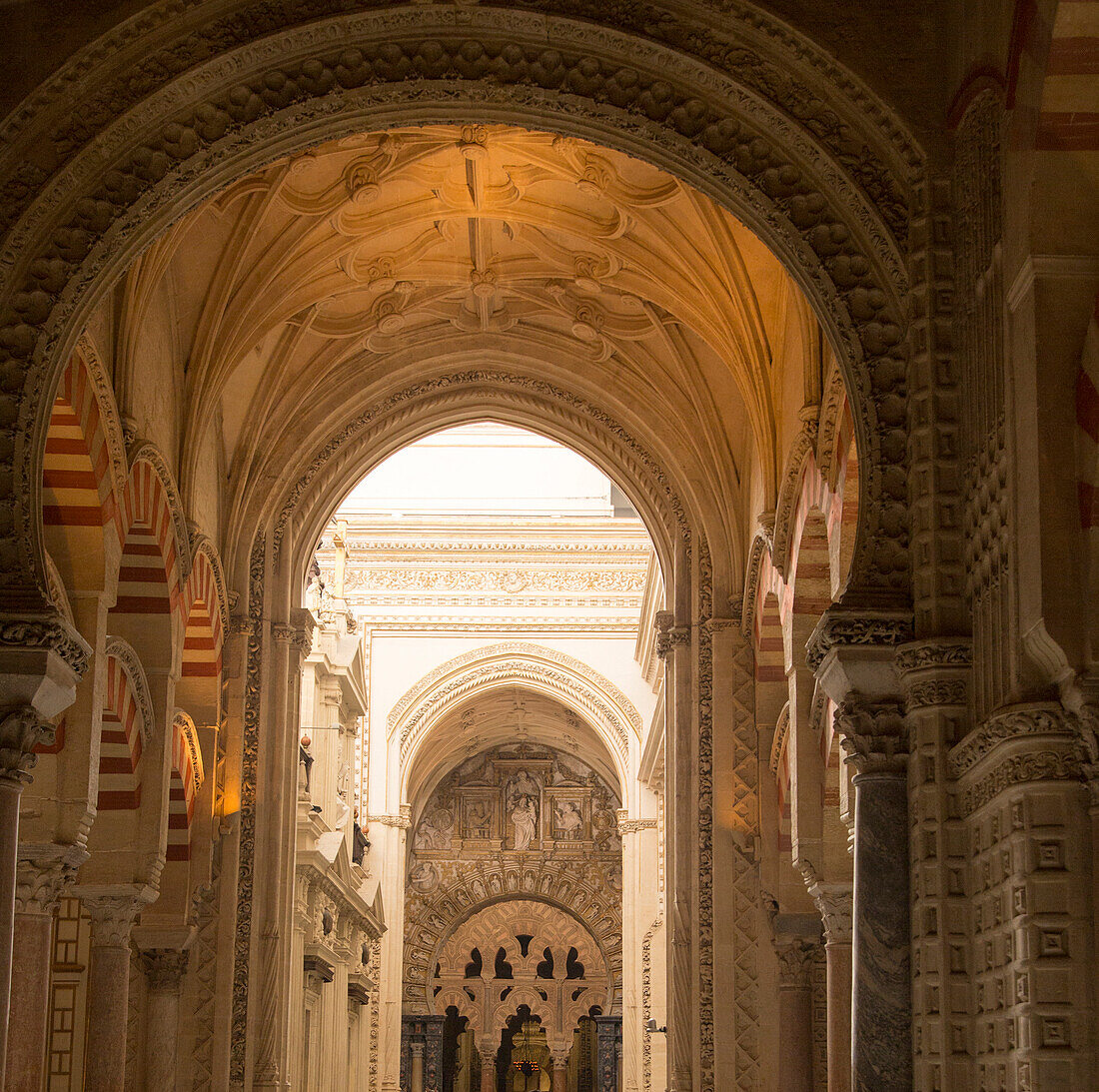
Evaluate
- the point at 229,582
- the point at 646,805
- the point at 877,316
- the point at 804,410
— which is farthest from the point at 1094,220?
the point at 646,805

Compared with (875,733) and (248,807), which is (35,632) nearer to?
(875,733)

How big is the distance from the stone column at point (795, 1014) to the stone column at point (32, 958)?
5.55m

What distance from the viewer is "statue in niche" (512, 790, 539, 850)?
32.8 m

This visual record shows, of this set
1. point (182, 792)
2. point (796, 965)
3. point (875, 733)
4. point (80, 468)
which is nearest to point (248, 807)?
point (182, 792)

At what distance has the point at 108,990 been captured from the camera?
462 inches

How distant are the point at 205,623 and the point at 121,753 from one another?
1980mm

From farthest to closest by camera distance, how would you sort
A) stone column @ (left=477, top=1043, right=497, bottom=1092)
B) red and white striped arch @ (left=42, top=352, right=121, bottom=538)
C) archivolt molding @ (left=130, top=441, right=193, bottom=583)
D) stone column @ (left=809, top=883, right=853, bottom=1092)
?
stone column @ (left=477, top=1043, right=497, bottom=1092) → archivolt molding @ (left=130, top=441, right=193, bottom=583) → stone column @ (left=809, top=883, right=853, bottom=1092) → red and white striped arch @ (left=42, top=352, right=121, bottom=538)

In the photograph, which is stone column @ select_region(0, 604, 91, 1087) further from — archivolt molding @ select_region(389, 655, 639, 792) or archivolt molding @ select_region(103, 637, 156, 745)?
archivolt molding @ select_region(389, 655, 639, 792)

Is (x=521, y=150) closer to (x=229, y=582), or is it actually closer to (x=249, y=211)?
(x=249, y=211)

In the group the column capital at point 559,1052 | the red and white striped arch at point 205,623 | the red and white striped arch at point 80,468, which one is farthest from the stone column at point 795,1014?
the column capital at point 559,1052

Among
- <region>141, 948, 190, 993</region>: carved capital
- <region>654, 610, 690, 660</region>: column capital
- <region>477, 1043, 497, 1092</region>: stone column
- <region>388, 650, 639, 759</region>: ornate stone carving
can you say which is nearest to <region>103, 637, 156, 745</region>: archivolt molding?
<region>141, 948, 190, 993</region>: carved capital

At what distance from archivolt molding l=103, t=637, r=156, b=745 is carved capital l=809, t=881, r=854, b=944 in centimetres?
480

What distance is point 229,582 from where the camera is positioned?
1434 cm

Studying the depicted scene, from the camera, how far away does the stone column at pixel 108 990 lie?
11617 mm
